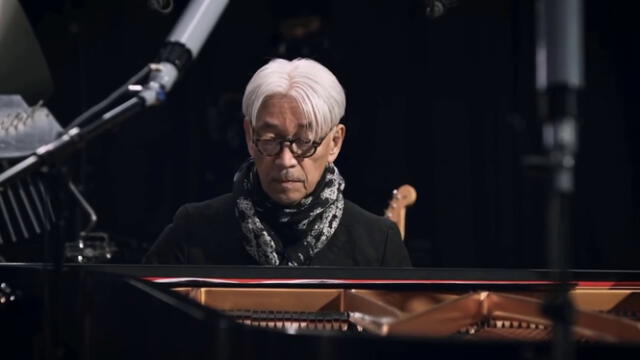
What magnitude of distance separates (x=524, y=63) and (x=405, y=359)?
3728mm

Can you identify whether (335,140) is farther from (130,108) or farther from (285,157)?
(130,108)

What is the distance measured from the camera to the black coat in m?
3.18

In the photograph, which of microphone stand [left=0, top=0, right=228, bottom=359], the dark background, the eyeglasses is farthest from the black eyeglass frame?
the dark background

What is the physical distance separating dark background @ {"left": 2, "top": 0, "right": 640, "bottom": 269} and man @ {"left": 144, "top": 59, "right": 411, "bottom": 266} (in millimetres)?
1896

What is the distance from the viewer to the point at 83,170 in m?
5.17

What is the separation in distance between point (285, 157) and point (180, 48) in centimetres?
119

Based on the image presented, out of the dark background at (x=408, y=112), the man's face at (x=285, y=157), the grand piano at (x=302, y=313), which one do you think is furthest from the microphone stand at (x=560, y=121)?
the dark background at (x=408, y=112)

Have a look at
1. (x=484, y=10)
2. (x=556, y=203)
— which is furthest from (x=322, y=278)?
(x=484, y=10)

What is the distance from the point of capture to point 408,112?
5.28m

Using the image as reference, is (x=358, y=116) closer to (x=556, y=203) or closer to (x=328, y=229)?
(x=328, y=229)

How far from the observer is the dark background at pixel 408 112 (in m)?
5.18

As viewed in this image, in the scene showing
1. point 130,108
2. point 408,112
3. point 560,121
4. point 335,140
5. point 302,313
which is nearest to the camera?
point 560,121

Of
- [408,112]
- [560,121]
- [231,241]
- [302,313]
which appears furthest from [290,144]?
[408,112]

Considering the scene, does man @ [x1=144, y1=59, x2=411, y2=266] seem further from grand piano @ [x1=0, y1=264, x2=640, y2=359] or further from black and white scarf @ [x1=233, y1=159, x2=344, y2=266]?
grand piano @ [x1=0, y1=264, x2=640, y2=359]
